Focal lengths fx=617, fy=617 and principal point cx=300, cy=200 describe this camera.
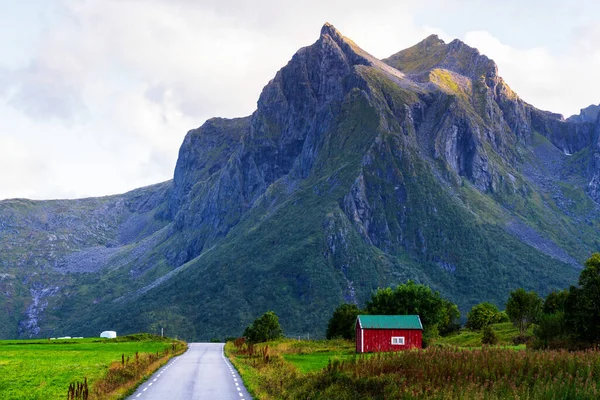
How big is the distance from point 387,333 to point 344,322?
3710 cm

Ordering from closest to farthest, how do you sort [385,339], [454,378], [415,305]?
[454,378] < [385,339] < [415,305]

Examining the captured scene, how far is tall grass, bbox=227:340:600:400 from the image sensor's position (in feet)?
75.4

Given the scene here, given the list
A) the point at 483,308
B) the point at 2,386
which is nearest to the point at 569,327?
the point at 2,386

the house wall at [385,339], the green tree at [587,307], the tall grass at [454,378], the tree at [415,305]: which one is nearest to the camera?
the tall grass at [454,378]

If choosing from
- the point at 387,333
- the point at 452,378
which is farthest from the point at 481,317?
the point at 452,378

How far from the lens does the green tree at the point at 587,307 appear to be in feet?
179

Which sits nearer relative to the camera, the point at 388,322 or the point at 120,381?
the point at 120,381

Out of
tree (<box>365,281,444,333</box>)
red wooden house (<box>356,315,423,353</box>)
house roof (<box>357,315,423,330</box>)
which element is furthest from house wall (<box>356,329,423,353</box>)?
tree (<box>365,281,444,333</box>)

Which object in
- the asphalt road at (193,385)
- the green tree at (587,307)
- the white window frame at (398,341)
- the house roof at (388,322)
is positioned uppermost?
the green tree at (587,307)

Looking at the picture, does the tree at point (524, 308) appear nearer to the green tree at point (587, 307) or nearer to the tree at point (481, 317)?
the tree at point (481, 317)

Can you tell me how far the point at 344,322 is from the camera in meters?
124

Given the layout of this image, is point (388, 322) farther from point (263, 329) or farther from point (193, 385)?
point (193, 385)

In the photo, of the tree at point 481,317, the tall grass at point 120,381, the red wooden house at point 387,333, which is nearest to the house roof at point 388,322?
the red wooden house at point 387,333

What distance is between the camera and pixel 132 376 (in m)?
39.8
